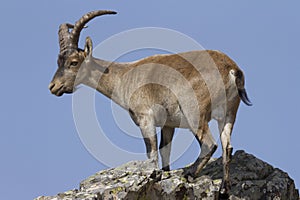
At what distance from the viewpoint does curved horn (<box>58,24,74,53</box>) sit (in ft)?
73.1

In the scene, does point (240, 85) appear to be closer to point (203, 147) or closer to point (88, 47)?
point (203, 147)

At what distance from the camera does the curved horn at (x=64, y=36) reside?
22.3m

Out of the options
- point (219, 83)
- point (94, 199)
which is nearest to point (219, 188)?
point (219, 83)

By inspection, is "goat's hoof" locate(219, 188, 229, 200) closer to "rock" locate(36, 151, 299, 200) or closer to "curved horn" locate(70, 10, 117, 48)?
"rock" locate(36, 151, 299, 200)

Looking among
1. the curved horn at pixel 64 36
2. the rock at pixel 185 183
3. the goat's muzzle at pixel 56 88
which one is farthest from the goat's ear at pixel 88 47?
the rock at pixel 185 183

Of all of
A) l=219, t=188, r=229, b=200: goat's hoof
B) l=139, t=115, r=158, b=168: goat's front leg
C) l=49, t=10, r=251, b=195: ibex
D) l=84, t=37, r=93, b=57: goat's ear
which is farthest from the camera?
l=84, t=37, r=93, b=57: goat's ear

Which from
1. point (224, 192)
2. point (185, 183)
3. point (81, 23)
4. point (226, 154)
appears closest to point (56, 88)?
point (81, 23)

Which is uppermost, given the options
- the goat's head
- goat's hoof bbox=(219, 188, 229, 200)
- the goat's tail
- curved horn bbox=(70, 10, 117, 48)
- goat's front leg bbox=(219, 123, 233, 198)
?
curved horn bbox=(70, 10, 117, 48)

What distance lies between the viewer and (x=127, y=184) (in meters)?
17.3

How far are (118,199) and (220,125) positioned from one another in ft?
15.5

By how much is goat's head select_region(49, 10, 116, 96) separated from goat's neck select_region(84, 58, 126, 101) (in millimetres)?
423

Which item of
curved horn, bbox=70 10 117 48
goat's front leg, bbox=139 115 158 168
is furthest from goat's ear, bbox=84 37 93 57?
goat's front leg, bbox=139 115 158 168

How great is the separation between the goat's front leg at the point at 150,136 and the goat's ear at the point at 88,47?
286cm

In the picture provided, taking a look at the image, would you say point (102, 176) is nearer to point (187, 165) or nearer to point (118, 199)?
point (118, 199)
